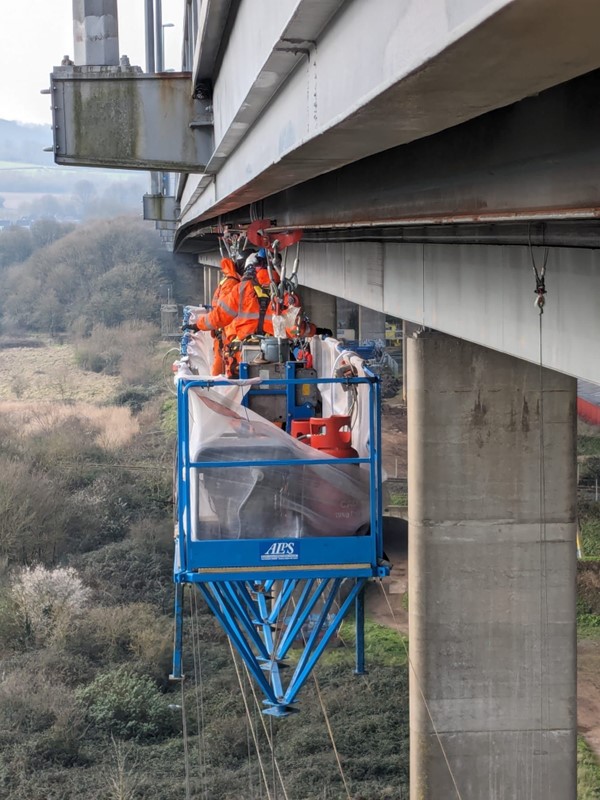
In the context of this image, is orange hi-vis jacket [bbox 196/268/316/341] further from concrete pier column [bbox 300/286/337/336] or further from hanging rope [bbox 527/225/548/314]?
concrete pier column [bbox 300/286/337/336]

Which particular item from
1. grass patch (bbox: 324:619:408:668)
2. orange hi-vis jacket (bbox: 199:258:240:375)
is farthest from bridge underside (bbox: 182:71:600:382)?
grass patch (bbox: 324:619:408:668)

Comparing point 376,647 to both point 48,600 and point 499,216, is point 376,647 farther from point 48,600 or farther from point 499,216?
point 499,216

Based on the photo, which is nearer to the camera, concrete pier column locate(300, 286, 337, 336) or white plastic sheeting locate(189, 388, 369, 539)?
white plastic sheeting locate(189, 388, 369, 539)

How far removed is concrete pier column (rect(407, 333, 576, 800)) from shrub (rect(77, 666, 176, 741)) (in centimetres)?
618

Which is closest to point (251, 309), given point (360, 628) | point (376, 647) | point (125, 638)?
point (360, 628)

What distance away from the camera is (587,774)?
17094 millimetres

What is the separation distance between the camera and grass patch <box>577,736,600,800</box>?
1631 cm

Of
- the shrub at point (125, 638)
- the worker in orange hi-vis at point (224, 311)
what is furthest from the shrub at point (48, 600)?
the worker in orange hi-vis at point (224, 311)

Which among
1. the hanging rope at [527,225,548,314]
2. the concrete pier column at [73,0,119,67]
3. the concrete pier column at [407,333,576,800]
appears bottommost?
the concrete pier column at [407,333,576,800]

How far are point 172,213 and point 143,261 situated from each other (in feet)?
168

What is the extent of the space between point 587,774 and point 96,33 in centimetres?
1269

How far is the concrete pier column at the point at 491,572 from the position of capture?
1270 centimetres

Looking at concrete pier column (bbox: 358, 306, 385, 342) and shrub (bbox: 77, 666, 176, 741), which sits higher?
concrete pier column (bbox: 358, 306, 385, 342)

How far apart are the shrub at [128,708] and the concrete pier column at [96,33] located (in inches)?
446
